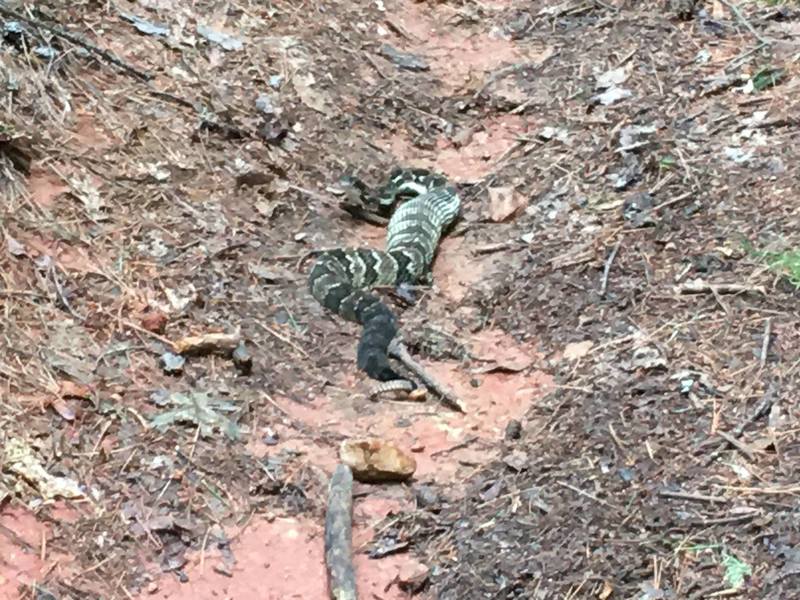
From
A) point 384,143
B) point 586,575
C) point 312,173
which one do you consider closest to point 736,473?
point 586,575

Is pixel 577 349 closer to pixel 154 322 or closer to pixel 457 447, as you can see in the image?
pixel 457 447

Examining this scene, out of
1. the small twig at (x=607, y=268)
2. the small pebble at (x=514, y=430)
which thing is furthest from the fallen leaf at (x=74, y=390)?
the small twig at (x=607, y=268)

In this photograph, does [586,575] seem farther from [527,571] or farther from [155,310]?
[155,310]

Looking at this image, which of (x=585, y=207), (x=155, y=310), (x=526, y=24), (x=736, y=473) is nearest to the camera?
(x=736, y=473)

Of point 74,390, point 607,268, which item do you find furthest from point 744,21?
point 74,390

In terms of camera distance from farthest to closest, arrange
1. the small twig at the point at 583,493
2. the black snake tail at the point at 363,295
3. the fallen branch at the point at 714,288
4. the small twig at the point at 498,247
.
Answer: the small twig at the point at 498,247 → the black snake tail at the point at 363,295 → the fallen branch at the point at 714,288 → the small twig at the point at 583,493

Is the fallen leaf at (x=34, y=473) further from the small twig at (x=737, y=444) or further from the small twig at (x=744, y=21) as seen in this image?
the small twig at (x=744, y=21)
